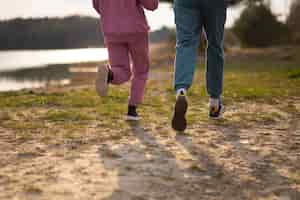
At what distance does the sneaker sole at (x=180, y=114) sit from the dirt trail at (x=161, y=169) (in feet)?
0.21

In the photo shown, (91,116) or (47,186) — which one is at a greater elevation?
(47,186)

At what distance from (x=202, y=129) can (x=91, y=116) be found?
1.02 metres

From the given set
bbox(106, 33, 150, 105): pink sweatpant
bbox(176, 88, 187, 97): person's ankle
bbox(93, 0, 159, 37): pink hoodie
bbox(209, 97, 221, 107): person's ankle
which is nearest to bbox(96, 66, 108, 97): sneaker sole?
bbox(106, 33, 150, 105): pink sweatpant

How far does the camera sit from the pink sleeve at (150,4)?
361 cm

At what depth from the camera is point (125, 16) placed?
11.9 feet

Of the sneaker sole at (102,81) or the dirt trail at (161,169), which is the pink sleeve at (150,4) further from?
the dirt trail at (161,169)

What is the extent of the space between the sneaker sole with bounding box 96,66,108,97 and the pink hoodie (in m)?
0.32

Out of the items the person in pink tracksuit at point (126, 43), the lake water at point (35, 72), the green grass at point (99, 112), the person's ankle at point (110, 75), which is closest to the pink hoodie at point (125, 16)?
the person in pink tracksuit at point (126, 43)

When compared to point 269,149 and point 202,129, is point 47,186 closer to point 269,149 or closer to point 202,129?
point 269,149

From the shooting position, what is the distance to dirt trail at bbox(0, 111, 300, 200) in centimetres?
202

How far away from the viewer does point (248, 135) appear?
3.26 metres

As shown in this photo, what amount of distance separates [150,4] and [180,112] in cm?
96

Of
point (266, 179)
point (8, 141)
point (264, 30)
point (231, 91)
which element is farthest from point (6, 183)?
point (264, 30)

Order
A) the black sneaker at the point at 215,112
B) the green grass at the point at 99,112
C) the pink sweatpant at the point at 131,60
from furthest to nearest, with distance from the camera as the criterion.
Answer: the black sneaker at the point at 215,112 → the pink sweatpant at the point at 131,60 → the green grass at the point at 99,112
